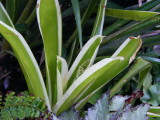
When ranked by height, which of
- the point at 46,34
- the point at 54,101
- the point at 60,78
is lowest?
the point at 54,101

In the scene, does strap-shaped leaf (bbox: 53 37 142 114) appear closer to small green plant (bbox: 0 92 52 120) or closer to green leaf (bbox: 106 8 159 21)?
small green plant (bbox: 0 92 52 120)

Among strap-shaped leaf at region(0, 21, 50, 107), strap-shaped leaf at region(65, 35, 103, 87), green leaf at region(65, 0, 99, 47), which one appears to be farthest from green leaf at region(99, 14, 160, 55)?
strap-shaped leaf at region(0, 21, 50, 107)

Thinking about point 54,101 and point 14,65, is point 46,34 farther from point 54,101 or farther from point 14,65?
point 14,65

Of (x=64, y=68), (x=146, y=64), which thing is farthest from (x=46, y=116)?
(x=146, y=64)

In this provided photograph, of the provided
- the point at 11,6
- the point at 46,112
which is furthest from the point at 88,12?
the point at 46,112

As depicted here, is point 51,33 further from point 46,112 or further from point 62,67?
point 46,112

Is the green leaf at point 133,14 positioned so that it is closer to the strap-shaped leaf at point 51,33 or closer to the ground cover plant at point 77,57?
the ground cover plant at point 77,57
